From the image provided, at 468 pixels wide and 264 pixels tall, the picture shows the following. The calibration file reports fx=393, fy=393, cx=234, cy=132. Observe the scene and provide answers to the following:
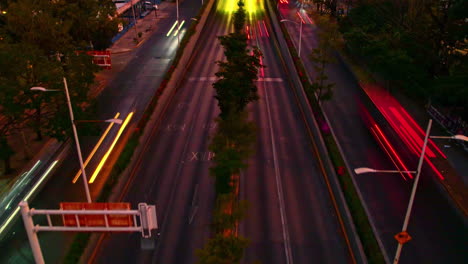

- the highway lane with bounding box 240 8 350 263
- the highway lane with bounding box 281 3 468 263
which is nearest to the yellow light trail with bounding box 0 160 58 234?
the highway lane with bounding box 240 8 350 263

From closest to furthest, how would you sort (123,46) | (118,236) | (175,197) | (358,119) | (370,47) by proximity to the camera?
(118,236), (175,197), (358,119), (370,47), (123,46)

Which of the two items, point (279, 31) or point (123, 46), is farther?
point (279, 31)

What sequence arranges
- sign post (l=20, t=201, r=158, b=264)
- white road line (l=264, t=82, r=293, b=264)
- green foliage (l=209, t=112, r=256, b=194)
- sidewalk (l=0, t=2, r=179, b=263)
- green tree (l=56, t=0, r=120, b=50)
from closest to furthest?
sign post (l=20, t=201, r=158, b=264) < white road line (l=264, t=82, r=293, b=264) < sidewalk (l=0, t=2, r=179, b=263) < green foliage (l=209, t=112, r=256, b=194) < green tree (l=56, t=0, r=120, b=50)

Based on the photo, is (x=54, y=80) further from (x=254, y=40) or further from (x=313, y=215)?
(x=254, y=40)

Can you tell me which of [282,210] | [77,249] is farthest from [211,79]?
[77,249]

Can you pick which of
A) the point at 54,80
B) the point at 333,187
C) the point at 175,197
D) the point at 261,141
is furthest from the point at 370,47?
the point at 54,80

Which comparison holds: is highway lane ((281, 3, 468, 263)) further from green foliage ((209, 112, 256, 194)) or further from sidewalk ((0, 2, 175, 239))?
sidewalk ((0, 2, 175, 239))
